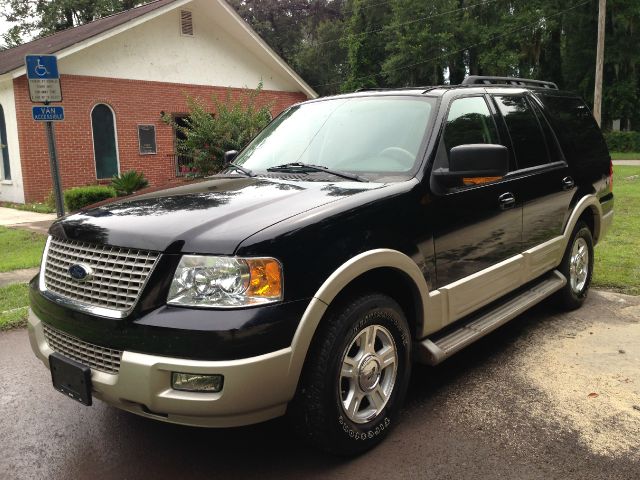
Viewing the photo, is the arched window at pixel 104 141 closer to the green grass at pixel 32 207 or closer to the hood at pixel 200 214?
the green grass at pixel 32 207

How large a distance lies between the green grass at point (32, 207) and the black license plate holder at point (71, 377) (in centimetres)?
1121

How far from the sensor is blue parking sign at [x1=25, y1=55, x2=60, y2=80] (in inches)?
239

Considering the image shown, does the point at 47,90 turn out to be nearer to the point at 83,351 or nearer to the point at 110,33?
the point at 83,351

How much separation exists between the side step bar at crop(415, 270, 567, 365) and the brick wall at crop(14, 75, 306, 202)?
1001cm

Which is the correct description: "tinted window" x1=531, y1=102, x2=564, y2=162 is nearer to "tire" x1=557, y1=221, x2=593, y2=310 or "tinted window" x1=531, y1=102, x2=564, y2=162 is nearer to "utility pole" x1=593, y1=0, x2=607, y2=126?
"tire" x1=557, y1=221, x2=593, y2=310

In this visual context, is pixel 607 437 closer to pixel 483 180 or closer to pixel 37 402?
pixel 483 180

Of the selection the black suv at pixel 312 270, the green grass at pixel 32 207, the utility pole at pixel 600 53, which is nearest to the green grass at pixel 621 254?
the black suv at pixel 312 270

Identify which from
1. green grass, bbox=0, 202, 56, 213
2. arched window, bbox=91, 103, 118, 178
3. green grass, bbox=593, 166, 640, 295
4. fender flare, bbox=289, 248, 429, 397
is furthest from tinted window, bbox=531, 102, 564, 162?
arched window, bbox=91, 103, 118, 178

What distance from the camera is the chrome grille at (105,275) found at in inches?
103

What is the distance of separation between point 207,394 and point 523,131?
333cm

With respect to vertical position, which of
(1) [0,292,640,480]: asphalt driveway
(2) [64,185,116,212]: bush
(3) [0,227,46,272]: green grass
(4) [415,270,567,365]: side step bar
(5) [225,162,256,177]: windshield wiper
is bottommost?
(1) [0,292,640,480]: asphalt driveway

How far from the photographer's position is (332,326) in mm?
2834

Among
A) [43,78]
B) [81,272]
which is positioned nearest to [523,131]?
[81,272]

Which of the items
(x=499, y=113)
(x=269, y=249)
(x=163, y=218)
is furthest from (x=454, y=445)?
(x=499, y=113)
